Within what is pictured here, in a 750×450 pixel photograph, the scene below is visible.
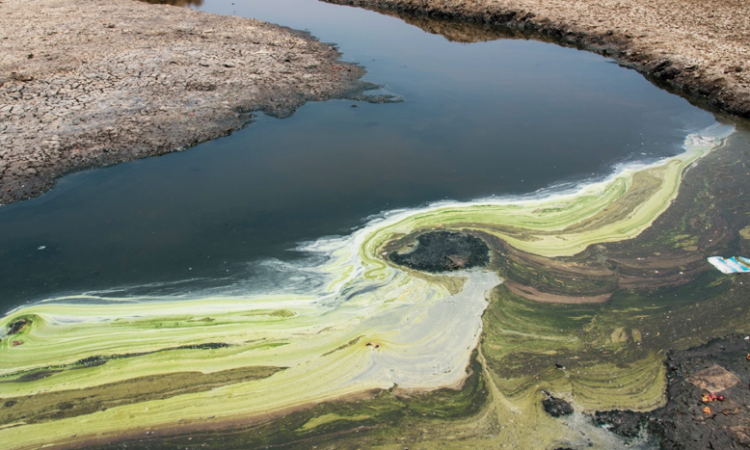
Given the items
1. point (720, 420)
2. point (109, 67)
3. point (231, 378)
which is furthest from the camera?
point (109, 67)

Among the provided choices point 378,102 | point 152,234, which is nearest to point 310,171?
point 152,234

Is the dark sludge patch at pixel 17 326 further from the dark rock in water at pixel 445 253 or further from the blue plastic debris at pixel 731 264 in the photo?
the blue plastic debris at pixel 731 264

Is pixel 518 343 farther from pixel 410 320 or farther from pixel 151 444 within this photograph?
pixel 151 444

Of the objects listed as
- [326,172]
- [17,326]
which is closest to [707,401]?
[326,172]

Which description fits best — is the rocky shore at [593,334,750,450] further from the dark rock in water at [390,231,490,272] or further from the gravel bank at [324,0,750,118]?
the gravel bank at [324,0,750,118]

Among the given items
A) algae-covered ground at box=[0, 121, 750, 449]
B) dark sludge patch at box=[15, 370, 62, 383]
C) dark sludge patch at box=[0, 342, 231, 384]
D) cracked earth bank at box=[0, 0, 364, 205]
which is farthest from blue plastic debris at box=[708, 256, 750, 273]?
cracked earth bank at box=[0, 0, 364, 205]

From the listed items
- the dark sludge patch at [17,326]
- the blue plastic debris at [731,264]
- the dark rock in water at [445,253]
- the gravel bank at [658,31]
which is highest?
the gravel bank at [658,31]

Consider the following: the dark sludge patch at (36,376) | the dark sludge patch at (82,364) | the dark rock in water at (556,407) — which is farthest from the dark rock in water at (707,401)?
the dark sludge patch at (36,376)
